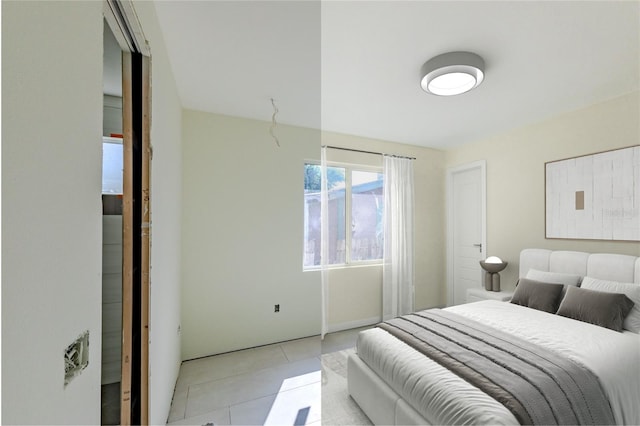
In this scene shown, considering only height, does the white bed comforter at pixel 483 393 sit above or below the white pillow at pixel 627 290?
below

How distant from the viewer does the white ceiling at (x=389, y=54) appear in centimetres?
157

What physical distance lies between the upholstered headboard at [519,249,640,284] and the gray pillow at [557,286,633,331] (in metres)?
0.34

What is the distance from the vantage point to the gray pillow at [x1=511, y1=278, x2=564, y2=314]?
8.10 ft

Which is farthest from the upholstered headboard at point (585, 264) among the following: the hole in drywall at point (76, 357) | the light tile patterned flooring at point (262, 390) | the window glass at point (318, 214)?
the hole in drywall at point (76, 357)

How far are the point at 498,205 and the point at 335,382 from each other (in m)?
3.03

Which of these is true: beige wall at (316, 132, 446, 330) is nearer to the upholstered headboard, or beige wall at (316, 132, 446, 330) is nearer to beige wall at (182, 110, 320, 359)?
beige wall at (182, 110, 320, 359)

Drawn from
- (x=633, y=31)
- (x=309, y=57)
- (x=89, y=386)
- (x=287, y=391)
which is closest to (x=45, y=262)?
(x=89, y=386)

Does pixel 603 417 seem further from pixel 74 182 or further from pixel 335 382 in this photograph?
pixel 74 182

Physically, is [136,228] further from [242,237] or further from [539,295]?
[539,295]

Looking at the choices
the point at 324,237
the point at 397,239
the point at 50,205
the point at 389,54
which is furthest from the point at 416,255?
the point at 50,205

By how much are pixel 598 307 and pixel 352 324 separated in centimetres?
243

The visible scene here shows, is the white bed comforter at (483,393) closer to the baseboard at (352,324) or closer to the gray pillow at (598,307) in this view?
the gray pillow at (598,307)

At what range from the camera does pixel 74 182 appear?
→ 66 centimetres

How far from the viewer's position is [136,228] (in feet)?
4.56
